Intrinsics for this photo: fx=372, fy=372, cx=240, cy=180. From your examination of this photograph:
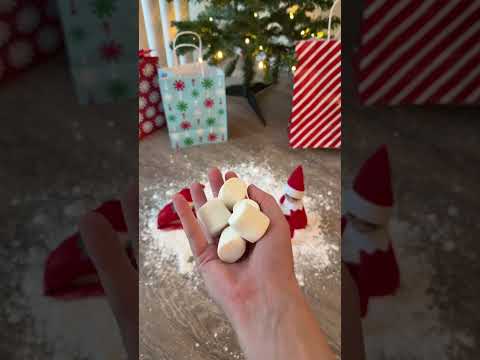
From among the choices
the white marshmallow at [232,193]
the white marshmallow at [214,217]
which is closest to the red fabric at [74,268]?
the white marshmallow at [214,217]

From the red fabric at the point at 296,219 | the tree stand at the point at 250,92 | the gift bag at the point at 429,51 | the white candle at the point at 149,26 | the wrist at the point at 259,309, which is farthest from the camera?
the tree stand at the point at 250,92

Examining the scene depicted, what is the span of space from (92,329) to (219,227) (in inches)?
36.3

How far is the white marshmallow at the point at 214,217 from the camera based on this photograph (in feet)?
3.68

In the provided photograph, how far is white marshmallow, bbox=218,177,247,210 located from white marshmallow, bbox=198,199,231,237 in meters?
0.08

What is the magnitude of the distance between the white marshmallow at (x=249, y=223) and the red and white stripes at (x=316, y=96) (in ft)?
3.41

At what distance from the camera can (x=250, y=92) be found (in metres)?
2.37

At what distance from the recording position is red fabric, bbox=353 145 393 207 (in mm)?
157

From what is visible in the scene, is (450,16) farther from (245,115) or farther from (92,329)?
(245,115)

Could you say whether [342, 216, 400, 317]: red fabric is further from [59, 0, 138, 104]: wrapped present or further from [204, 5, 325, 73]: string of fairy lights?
[204, 5, 325, 73]: string of fairy lights

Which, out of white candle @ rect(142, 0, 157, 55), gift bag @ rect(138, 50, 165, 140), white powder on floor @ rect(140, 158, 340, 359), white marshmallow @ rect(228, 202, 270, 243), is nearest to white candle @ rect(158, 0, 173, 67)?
white candle @ rect(142, 0, 157, 55)

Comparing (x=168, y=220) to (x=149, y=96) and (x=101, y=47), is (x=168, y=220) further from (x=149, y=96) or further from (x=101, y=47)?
(x=101, y=47)

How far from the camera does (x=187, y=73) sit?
1.90 meters

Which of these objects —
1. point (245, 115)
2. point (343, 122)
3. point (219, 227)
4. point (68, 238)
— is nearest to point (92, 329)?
point (68, 238)

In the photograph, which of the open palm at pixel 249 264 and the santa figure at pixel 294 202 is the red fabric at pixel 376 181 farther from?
the santa figure at pixel 294 202
